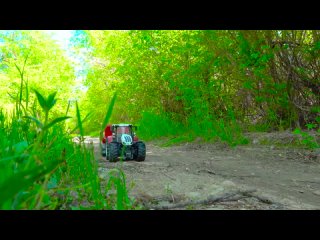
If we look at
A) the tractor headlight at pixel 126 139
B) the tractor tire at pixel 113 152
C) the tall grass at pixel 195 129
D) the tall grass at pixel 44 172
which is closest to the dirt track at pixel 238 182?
the tall grass at pixel 44 172

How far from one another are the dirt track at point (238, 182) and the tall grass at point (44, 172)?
0.40 metres

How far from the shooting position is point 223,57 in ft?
30.6

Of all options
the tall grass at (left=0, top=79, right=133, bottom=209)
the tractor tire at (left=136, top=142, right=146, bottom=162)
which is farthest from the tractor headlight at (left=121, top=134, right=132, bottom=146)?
the tall grass at (left=0, top=79, right=133, bottom=209)

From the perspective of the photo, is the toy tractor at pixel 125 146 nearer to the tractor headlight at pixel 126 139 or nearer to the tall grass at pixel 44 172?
the tractor headlight at pixel 126 139

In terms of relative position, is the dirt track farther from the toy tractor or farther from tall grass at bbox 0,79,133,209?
the toy tractor

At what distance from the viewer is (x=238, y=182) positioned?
394 centimetres

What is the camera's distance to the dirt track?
2.57m

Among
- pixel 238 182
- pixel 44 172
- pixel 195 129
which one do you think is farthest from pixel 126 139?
pixel 44 172

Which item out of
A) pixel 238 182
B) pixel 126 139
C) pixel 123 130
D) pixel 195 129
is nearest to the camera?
pixel 238 182

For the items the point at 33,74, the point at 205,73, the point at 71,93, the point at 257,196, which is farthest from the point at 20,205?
the point at 71,93

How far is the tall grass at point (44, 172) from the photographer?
0.78m

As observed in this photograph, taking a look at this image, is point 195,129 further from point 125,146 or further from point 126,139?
point 125,146

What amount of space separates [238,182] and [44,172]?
3399 mm
